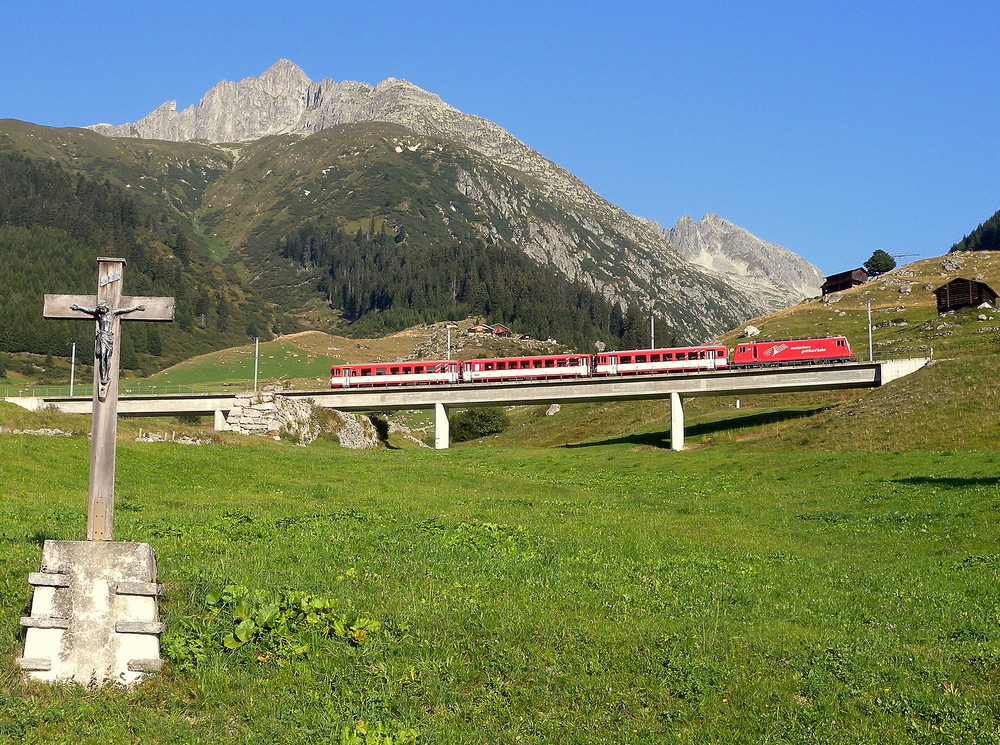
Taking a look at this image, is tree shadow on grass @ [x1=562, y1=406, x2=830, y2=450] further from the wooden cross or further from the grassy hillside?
the wooden cross

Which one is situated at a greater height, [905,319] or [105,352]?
[905,319]

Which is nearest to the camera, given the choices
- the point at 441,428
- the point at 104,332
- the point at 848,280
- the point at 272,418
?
the point at 104,332

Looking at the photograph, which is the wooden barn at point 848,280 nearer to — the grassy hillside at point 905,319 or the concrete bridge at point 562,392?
the grassy hillside at point 905,319

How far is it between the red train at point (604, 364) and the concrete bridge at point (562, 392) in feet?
10.1

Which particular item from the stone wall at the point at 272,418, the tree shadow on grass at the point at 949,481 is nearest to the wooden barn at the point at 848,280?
the stone wall at the point at 272,418

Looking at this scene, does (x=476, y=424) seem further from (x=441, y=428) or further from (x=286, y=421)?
(x=286, y=421)

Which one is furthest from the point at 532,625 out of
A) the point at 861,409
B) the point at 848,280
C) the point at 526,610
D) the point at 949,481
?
the point at 848,280

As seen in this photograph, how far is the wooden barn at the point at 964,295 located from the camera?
127625 mm

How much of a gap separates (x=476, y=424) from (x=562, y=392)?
30026 millimetres

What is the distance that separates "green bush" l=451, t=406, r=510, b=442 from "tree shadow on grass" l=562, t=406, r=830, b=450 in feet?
93.1

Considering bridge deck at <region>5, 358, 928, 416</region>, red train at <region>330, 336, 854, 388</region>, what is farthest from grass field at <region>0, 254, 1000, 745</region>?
red train at <region>330, 336, 854, 388</region>

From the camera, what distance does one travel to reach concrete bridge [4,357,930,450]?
256 ft

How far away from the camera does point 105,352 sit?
13.8 meters

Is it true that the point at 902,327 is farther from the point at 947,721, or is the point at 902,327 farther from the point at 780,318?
the point at 947,721
